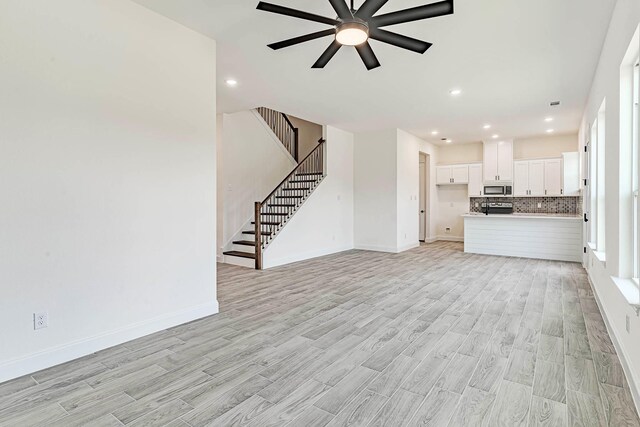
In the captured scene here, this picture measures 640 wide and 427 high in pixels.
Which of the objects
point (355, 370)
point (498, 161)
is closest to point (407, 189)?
point (498, 161)

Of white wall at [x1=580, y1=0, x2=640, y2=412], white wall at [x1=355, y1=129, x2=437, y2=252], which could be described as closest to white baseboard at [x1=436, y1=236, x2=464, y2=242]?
white wall at [x1=355, y1=129, x2=437, y2=252]

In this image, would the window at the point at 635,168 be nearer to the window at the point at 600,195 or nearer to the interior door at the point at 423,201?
the window at the point at 600,195

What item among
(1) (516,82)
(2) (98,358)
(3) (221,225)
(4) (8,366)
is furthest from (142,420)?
(1) (516,82)

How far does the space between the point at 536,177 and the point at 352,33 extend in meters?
7.97

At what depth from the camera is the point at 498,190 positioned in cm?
899

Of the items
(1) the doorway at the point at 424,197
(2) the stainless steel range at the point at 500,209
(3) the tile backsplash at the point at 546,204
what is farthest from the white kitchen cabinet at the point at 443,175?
(2) the stainless steel range at the point at 500,209

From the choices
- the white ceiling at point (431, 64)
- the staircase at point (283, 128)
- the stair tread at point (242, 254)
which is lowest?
the stair tread at point (242, 254)

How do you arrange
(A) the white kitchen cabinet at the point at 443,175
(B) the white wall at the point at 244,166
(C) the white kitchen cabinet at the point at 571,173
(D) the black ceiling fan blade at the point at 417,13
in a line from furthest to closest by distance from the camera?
(A) the white kitchen cabinet at the point at 443,175 → (C) the white kitchen cabinet at the point at 571,173 → (B) the white wall at the point at 244,166 → (D) the black ceiling fan blade at the point at 417,13

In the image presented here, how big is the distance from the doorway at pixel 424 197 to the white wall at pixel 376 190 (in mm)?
2403

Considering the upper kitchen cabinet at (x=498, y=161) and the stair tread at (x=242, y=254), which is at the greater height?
the upper kitchen cabinet at (x=498, y=161)

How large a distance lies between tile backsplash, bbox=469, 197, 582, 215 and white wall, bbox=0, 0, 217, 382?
8508 mm

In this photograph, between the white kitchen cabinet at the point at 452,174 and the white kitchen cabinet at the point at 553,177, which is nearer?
the white kitchen cabinet at the point at 553,177

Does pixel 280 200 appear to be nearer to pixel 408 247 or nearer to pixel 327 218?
pixel 327 218

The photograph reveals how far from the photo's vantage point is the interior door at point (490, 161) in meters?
9.02
